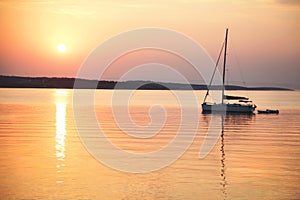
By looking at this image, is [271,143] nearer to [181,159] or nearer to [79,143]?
[181,159]

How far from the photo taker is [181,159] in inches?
1167

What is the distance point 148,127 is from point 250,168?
24.7m

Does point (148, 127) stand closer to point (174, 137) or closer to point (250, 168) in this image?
point (174, 137)

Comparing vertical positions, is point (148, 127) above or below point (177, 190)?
above

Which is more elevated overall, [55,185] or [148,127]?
[148,127]

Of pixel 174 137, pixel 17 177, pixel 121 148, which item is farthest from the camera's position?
pixel 174 137

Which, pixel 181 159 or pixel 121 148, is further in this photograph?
pixel 121 148

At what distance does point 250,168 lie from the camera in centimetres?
2642

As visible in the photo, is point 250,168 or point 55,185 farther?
point 250,168

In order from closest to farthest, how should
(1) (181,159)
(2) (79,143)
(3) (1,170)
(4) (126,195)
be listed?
(4) (126,195) → (3) (1,170) → (1) (181,159) → (2) (79,143)

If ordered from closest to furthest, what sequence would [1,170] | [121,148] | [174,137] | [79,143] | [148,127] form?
[1,170] → [121,148] → [79,143] → [174,137] → [148,127]

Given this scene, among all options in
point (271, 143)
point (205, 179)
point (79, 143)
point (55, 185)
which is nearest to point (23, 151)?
point (79, 143)

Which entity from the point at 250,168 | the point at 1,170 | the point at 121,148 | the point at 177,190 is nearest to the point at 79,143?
the point at 121,148

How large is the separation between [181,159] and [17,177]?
32.6 feet
